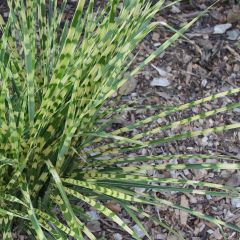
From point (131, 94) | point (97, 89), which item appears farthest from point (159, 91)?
point (97, 89)

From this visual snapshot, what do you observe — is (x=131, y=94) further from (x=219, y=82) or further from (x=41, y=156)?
(x=41, y=156)

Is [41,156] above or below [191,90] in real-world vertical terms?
above

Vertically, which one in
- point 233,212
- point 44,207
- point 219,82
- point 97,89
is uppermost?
point 97,89

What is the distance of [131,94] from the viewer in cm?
180

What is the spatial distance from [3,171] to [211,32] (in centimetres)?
112

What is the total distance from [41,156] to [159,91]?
0.74 metres

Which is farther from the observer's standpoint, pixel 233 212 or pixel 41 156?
pixel 233 212

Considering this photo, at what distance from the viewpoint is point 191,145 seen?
1.70 meters

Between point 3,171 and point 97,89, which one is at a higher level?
point 97,89

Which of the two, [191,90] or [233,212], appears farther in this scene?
[191,90]

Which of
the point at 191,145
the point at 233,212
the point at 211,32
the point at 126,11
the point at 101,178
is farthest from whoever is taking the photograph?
the point at 211,32

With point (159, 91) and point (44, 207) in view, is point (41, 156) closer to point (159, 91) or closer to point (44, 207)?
point (44, 207)

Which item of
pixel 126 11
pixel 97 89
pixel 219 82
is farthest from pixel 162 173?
pixel 126 11

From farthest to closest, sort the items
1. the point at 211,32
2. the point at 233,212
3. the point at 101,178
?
the point at 211,32
the point at 233,212
the point at 101,178
